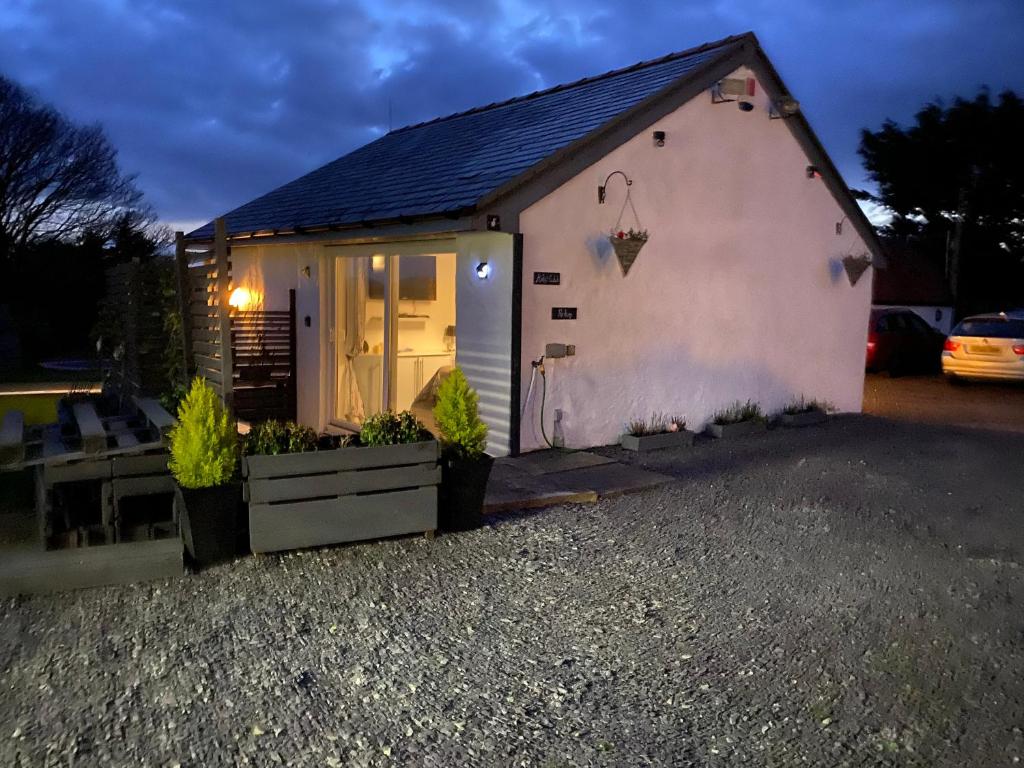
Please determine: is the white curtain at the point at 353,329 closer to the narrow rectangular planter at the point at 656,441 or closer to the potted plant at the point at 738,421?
the narrow rectangular planter at the point at 656,441

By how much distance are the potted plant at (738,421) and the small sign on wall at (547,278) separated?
2966 mm

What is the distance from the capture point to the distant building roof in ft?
86.4

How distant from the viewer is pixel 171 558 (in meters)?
5.18

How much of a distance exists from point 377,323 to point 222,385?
4.22m

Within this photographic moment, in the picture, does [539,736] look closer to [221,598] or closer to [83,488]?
[221,598]

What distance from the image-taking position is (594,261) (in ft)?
29.7

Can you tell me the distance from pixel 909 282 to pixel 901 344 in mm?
10221

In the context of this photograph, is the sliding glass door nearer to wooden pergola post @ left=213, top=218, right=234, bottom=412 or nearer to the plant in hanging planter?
the plant in hanging planter

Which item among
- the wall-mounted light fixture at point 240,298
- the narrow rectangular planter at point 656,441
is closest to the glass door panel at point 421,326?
the narrow rectangular planter at point 656,441

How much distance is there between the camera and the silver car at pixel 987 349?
52.3ft

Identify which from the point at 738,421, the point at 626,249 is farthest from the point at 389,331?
the point at 738,421

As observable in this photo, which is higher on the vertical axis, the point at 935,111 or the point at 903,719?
the point at 935,111

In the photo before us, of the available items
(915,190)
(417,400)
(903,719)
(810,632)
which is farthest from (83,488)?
(915,190)

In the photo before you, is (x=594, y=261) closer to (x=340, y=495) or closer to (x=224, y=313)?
(x=224, y=313)
